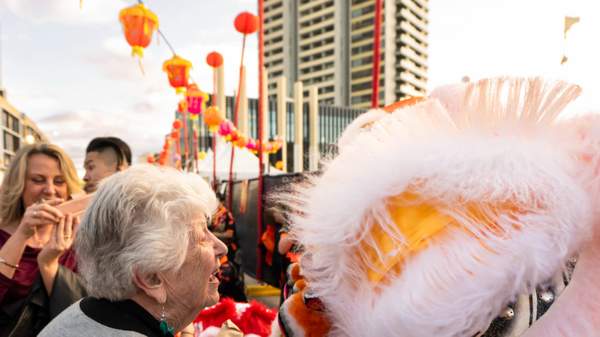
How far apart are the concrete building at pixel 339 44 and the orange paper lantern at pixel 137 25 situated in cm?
5455

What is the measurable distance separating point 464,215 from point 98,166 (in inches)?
103

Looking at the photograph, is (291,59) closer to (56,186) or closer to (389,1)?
(389,1)

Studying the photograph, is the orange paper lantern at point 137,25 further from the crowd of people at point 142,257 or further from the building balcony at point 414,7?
the building balcony at point 414,7

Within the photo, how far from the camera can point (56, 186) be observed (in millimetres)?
2023

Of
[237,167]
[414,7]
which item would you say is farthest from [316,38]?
[237,167]

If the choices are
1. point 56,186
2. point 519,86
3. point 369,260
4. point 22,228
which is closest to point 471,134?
point 519,86

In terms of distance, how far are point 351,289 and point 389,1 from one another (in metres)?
54.7

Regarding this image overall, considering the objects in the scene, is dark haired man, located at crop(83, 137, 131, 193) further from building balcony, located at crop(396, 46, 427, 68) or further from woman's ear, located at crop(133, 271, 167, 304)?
building balcony, located at crop(396, 46, 427, 68)

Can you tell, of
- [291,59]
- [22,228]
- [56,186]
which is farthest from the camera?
[291,59]

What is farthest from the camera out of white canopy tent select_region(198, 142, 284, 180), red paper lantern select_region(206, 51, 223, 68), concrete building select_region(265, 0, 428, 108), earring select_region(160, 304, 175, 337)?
concrete building select_region(265, 0, 428, 108)

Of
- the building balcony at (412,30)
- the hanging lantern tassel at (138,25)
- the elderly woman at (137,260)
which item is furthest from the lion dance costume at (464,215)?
the building balcony at (412,30)

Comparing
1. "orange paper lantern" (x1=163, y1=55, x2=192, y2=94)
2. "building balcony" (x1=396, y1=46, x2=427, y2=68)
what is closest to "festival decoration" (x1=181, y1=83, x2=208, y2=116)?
"orange paper lantern" (x1=163, y1=55, x2=192, y2=94)

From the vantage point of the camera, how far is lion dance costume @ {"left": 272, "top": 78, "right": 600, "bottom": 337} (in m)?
0.47

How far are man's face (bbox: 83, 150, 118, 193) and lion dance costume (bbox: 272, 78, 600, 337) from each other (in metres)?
2.38
